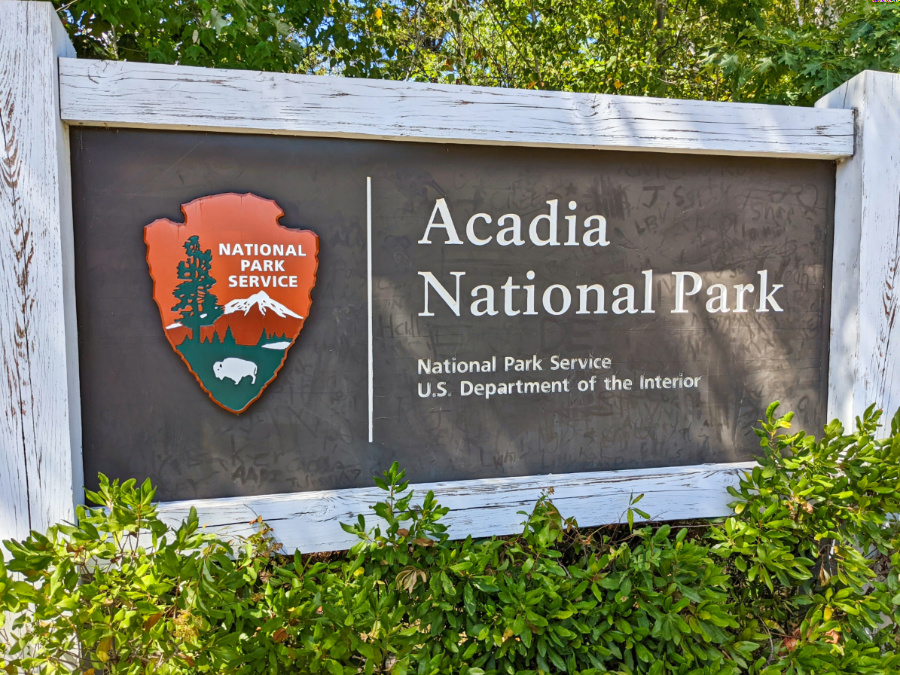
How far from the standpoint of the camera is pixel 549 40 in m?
6.30

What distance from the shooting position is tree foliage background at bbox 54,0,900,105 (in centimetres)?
322

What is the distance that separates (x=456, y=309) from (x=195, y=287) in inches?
33.2

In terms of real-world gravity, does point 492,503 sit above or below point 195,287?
below

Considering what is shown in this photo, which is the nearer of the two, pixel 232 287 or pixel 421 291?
pixel 232 287

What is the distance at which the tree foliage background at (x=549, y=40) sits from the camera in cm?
322

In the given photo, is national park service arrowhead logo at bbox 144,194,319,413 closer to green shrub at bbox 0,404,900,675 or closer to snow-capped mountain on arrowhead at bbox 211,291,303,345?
snow-capped mountain on arrowhead at bbox 211,291,303,345

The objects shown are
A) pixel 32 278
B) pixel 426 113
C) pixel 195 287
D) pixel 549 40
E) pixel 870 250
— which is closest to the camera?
pixel 32 278

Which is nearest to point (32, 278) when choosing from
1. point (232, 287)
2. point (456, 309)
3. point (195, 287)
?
point (195, 287)

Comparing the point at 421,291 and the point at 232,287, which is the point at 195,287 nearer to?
the point at 232,287

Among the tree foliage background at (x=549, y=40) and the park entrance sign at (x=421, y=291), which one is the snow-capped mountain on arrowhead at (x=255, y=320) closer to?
the park entrance sign at (x=421, y=291)

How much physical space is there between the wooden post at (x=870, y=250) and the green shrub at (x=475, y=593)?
20 cm

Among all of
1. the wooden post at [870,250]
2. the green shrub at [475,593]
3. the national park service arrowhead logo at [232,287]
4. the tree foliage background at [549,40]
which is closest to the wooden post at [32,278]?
the green shrub at [475,593]

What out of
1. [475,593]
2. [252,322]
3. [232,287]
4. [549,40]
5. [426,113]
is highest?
[549,40]

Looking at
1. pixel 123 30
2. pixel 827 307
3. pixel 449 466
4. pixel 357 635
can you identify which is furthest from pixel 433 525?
pixel 123 30
